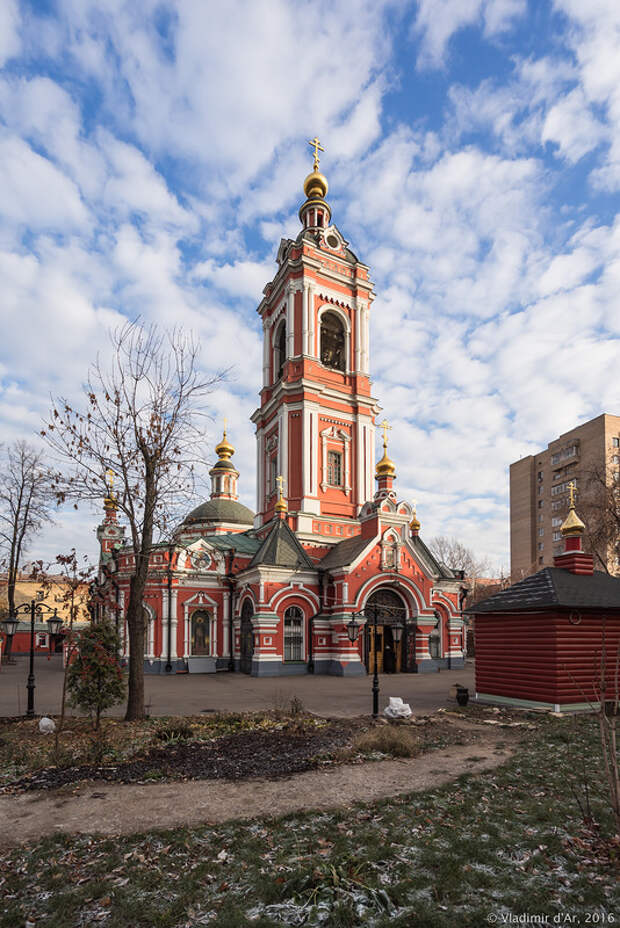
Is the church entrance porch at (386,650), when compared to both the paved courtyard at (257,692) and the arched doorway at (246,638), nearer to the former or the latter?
the paved courtyard at (257,692)

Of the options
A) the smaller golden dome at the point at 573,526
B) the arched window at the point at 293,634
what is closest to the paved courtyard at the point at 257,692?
the arched window at the point at 293,634

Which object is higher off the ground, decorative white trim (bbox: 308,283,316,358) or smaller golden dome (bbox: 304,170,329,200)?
smaller golden dome (bbox: 304,170,329,200)

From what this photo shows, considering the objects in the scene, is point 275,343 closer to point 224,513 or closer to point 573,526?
point 224,513

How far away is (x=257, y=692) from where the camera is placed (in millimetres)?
19812

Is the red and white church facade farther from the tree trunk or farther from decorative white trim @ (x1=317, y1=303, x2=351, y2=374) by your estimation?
the tree trunk

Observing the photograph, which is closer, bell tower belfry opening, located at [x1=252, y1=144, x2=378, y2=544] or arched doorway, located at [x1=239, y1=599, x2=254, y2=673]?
arched doorway, located at [x1=239, y1=599, x2=254, y2=673]

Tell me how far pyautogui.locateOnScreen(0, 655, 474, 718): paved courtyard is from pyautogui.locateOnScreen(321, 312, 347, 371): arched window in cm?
1947

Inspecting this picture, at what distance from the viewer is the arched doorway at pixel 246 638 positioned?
27359 mm

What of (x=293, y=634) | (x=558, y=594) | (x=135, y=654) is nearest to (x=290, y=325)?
(x=293, y=634)

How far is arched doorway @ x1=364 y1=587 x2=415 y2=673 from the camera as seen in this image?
2770 centimetres

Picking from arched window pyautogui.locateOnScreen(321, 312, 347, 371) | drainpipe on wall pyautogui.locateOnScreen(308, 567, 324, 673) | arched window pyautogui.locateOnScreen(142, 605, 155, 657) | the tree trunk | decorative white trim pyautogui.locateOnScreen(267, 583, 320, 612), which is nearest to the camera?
the tree trunk

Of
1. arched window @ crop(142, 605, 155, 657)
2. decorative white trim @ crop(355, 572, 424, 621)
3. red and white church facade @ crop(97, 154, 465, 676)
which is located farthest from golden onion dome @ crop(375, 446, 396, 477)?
arched window @ crop(142, 605, 155, 657)

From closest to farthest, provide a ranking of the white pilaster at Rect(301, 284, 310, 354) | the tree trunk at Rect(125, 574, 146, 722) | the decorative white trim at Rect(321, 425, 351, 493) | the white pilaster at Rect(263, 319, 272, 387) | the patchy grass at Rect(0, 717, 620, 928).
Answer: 1. the patchy grass at Rect(0, 717, 620, 928)
2. the tree trunk at Rect(125, 574, 146, 722)
3. the decorative white trim at Rect(321, 425, 351, 493)
4. the white pilaster at Rect(301, 284, 310, 354)
5. the white pilaster at Rect(263, 319, 272, 387)

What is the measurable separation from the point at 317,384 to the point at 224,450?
16.0m
